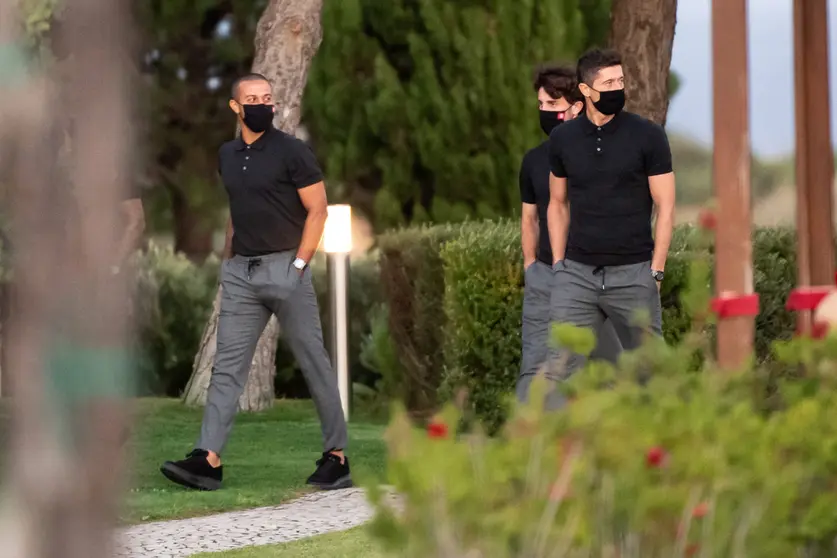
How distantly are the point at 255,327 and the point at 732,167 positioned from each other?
12.4 feet

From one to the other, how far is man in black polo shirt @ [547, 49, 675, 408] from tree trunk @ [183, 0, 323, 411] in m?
6.80

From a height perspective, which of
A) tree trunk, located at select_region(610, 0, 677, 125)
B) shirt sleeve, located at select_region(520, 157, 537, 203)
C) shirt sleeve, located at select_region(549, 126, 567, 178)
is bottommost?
shirt sleeve, located at select_region(520, 157, 537, 203)

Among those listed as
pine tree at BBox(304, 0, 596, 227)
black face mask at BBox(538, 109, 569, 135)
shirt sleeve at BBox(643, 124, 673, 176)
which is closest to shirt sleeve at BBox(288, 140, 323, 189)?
black face mask at BBox(538, 109, 569, 135)

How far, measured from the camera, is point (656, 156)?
6766 mm

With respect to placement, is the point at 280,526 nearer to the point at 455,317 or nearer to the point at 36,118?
the point at 455,317

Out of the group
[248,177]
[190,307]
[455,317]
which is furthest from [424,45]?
[248,177]

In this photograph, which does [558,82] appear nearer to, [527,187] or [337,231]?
[527,187]

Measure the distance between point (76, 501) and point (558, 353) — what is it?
198 inches

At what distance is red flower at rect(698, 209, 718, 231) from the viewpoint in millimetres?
4688

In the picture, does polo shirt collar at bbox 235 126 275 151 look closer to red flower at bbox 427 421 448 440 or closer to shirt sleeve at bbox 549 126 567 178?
shirt sleeve at bbox 549 126 567 178

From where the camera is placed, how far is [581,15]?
661 inches

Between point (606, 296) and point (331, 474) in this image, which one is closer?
point (606, 296)

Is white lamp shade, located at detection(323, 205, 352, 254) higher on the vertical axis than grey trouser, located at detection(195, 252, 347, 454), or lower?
higher

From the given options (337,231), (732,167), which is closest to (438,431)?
(732,167)
